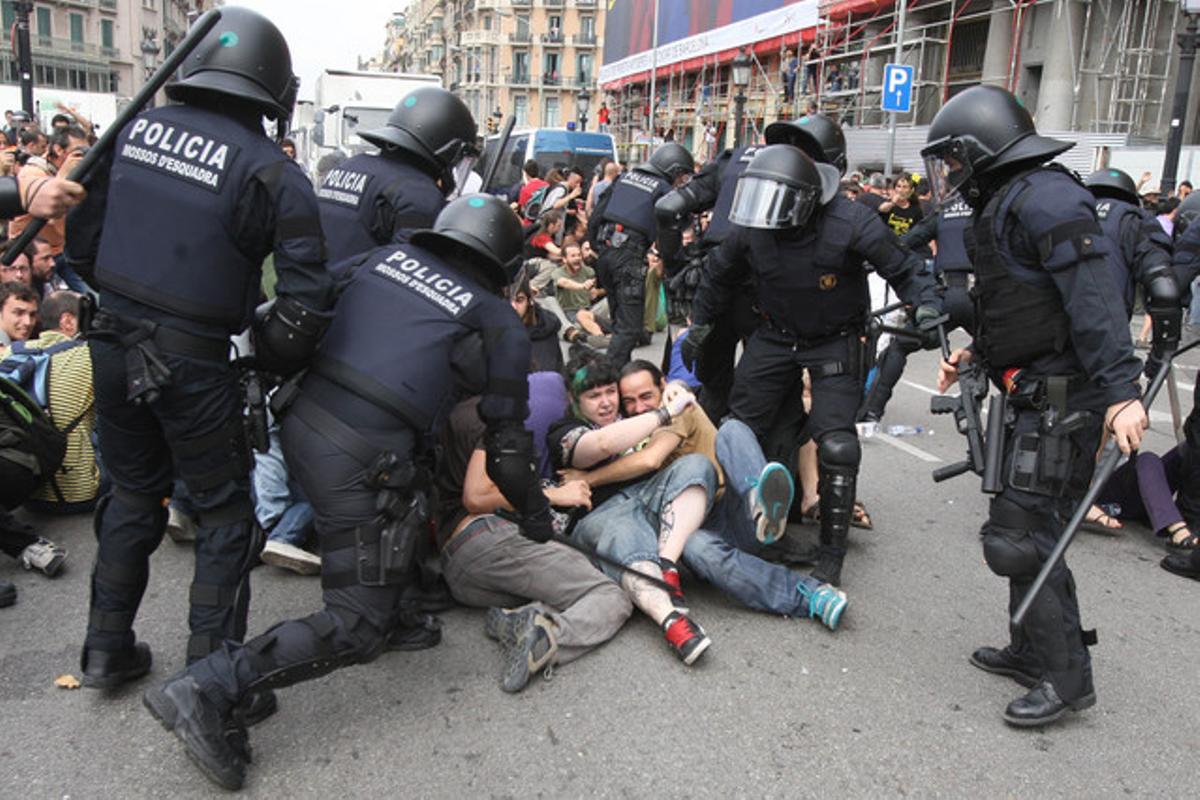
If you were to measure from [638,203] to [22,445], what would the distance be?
463cm

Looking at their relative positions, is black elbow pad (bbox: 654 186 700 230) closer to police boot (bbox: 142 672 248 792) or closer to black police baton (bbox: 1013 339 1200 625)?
black police baton (bbox: 1013 339 1200 625)

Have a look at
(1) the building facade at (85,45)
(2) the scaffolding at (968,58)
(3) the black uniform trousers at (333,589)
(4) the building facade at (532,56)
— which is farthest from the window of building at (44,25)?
(3) the black uniform trousers at (333,589)

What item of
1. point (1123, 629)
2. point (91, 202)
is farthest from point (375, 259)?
point (1123, 629)

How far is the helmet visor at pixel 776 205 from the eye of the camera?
3859 mm

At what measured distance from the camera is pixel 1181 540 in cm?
454

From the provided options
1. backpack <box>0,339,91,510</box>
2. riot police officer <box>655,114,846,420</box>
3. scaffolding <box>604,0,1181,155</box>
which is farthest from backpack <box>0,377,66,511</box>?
scaffolding <box>604,0,1181,155</box>

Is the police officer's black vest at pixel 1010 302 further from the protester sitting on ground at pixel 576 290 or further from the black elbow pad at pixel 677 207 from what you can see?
the protester sitting on ground at pixel 576 290

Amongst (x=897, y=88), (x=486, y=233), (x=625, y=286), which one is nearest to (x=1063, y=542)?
(x=486, y=233)

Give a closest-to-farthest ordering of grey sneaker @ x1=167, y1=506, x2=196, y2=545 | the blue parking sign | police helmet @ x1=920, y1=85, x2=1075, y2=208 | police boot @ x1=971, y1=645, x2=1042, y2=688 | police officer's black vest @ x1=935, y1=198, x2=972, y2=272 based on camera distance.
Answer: police helmet @ x1=920, y1=85, x2=1075, y2=208 < police boot @ x1=971, y1=645, x2=1042, y2=688 < grey sneaker @ x1=167, y1=506, x2=196, y2=545 < police officer's black vest @ x1=935, y1=198, x2=972, y2=272 < the blue parking sign

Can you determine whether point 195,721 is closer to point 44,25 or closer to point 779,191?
point 779,191

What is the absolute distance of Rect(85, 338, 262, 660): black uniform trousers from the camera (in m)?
2.71

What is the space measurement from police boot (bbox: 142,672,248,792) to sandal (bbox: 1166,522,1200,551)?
13.7ft

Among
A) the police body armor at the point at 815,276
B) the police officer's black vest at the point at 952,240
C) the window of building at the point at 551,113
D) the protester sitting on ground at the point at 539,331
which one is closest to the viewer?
the police body armor at the point at 815,276

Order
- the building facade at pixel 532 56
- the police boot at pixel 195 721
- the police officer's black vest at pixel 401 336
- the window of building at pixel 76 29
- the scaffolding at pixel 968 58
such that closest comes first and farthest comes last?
1. the police boot at pixel 195 721
2. the police officer's black vest at pixel 401 336
3. the scaffolding at pixel 968 58
4. the window of building at pixel 76 29
5. the building facade at pixel 532 56
